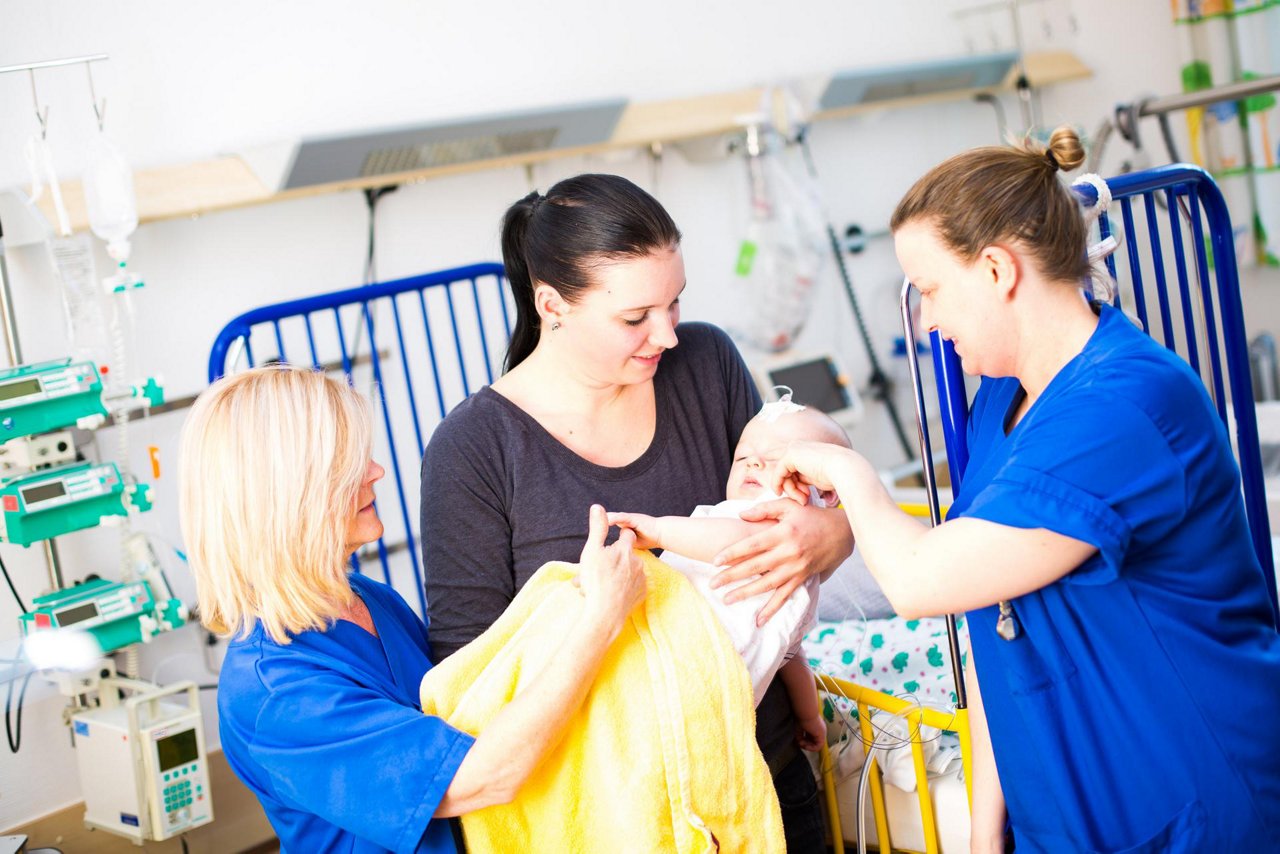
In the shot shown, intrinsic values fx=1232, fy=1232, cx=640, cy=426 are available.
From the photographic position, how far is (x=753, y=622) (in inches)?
63.7

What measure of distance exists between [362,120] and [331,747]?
7.62 feet

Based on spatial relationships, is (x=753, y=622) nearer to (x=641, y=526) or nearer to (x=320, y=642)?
(x=641, y=526)

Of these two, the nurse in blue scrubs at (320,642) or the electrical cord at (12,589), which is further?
the electrical cord at (12,589)

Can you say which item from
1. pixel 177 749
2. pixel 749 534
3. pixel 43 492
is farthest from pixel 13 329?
pixel 749 534

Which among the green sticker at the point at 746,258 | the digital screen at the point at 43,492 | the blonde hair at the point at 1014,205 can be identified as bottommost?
the digital screen at the point at 43,492

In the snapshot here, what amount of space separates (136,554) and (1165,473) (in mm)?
2173

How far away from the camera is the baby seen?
1626 millimetres

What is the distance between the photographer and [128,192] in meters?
2.66

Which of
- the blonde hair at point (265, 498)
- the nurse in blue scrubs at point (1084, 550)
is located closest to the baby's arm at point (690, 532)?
the nurse in blue scrubs at point (1084, 550)

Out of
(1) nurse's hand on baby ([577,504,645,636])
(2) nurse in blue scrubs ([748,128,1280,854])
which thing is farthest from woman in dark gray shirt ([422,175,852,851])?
(2) nurse in blue scrubs ([748,128,1280,854])

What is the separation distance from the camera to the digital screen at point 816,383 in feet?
13.1

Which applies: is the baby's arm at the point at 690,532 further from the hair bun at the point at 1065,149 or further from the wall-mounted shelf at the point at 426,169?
the wall-mounted shelf at the point at 426,169

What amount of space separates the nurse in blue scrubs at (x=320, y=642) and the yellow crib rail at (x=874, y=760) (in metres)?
0.64

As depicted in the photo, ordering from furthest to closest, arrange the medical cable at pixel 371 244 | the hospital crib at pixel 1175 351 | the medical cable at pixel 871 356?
the medical cable at pixel 871 356, the medical cable at pixel 371 244, the hospital crib at pixel 1175 351
